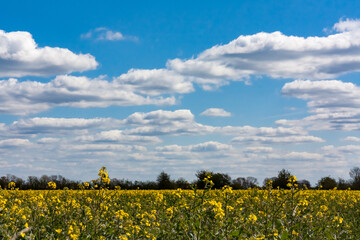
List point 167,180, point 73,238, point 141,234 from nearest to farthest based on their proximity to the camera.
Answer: point 73,238, point 141,234, point 167,180

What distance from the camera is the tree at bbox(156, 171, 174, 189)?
4316 cm

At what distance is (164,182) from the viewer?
43.3 meters

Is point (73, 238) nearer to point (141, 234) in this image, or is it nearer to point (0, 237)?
point (141, 234)

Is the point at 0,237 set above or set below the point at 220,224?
below

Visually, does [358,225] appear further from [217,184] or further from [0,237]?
[217,184]

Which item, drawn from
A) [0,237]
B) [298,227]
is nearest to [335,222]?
[298,227]

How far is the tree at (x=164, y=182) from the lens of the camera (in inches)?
1699

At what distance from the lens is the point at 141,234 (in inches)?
271

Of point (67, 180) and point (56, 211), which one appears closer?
point (56, 211)

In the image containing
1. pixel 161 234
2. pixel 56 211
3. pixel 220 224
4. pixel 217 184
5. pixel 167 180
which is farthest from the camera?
pixel 167 180

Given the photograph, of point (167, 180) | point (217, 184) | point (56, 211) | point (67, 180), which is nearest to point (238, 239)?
point (56, 211)

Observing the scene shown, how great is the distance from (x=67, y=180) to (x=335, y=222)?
39.7 metres

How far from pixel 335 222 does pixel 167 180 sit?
3472 cm

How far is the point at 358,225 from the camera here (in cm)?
1158
